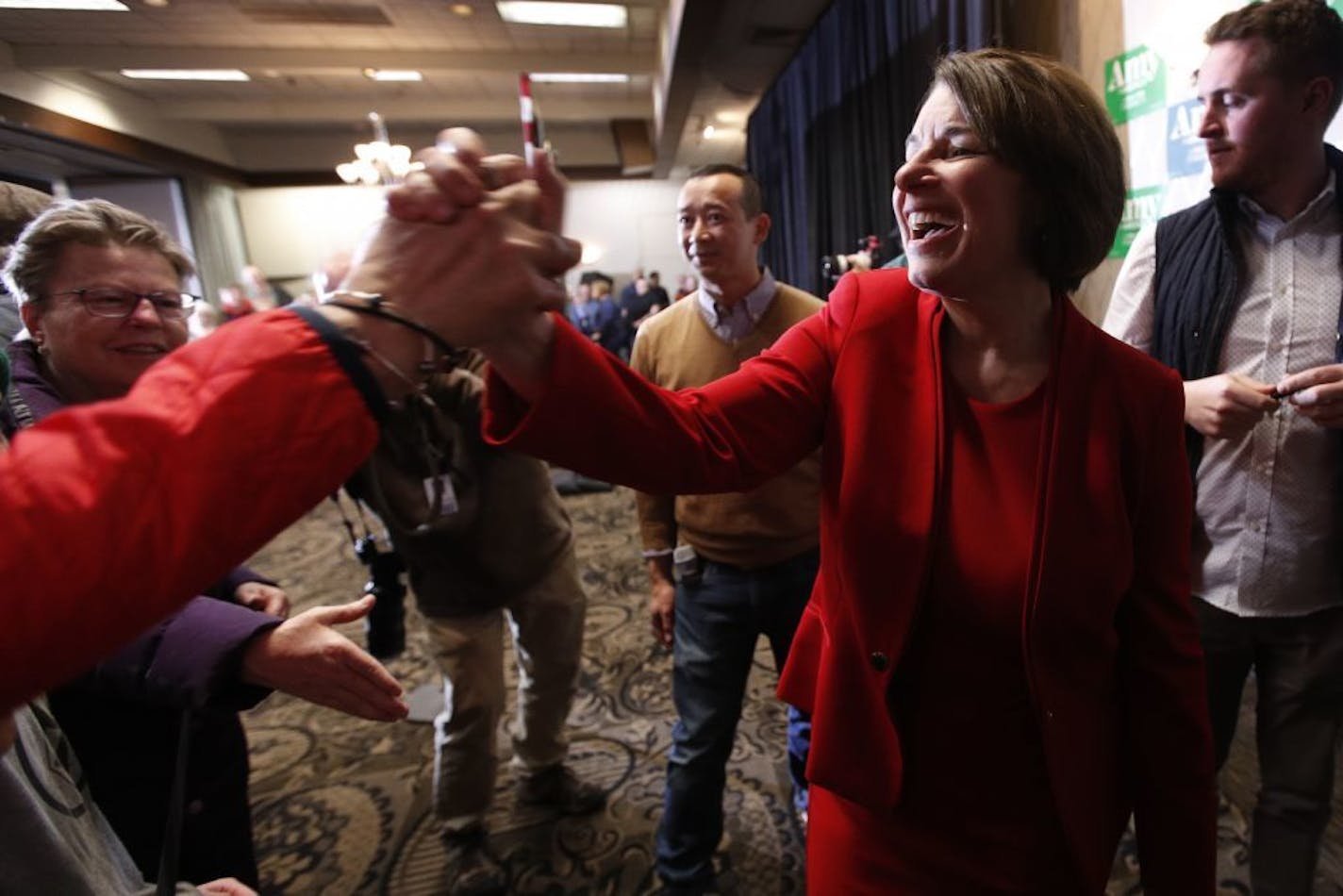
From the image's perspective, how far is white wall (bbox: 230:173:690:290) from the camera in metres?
10.9

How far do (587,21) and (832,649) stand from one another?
299 inches

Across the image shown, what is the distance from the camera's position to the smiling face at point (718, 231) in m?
1.92

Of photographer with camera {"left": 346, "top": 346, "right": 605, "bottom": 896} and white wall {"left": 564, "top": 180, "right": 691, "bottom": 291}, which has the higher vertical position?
white wall {"left": 564, "top": 180, "right": 691, "bottom": 291}

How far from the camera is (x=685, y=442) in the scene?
799 mm

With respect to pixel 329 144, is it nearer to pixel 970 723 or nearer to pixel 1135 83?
pixel 1135 83

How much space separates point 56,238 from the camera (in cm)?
117

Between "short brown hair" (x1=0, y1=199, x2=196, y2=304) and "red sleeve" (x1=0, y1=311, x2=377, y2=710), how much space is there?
3.62 ft

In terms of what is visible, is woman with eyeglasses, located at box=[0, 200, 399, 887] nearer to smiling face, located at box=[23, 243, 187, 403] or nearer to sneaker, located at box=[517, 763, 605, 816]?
smiling face, located at box=[23, 243, 187, 403]

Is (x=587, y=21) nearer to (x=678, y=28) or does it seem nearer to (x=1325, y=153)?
(x=678, y=28)

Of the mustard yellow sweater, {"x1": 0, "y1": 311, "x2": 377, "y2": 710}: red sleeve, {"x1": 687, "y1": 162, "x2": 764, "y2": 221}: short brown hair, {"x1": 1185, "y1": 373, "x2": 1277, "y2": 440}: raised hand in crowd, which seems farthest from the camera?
{"x1": 687, "y1": 162, "x2": 764, "y2": 221}: short brown hair

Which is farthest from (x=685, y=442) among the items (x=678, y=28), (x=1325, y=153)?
(x=678, y=28)

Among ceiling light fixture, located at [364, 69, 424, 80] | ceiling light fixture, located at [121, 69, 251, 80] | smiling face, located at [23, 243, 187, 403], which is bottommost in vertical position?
smiling face, located at [23, 243, 187, 403]

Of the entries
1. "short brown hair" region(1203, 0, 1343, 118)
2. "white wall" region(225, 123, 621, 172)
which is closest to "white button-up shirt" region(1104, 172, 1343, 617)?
"short brown hair" region(1203, 0, 1343, 118)

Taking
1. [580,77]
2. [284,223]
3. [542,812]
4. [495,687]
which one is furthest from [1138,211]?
[284,223]
